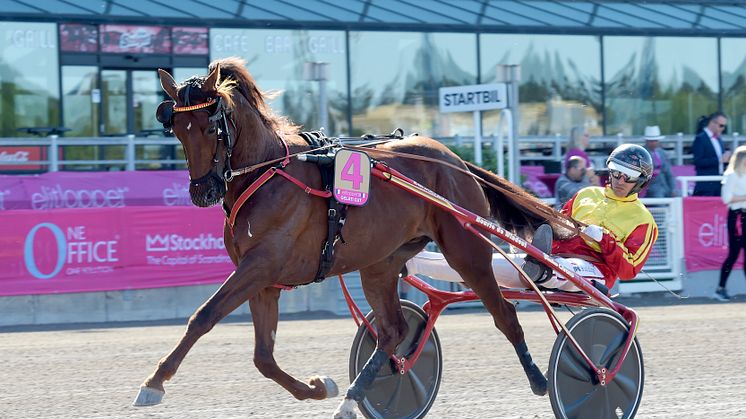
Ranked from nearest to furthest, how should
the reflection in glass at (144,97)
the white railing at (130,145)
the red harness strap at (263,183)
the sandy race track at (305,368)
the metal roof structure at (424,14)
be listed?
1. the red harness strap at (263,183)
2. the sandy race track at (305,368)
3. the white railing at (130,145)
4. the metal roof structure at (424,14)
5. the reflection in glass at (144,97)

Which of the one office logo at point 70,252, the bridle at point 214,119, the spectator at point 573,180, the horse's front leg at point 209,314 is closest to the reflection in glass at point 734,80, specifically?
the spectator at point 573,180

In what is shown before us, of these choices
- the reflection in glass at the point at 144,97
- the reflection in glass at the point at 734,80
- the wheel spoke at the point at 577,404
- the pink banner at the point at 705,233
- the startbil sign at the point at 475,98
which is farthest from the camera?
the reflection in glass at the point at 734,80

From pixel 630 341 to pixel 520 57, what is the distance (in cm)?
1233

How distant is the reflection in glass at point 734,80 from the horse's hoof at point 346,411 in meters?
15.1

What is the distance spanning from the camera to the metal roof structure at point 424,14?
14.9 meters

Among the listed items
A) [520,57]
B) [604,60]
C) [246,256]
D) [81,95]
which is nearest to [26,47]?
[81,95]

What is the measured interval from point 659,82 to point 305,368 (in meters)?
12.4

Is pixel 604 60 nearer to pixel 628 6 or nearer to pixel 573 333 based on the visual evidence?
pixel 628 6

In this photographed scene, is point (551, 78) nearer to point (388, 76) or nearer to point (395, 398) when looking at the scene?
point (388, 76)

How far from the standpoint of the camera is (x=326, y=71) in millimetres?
12836

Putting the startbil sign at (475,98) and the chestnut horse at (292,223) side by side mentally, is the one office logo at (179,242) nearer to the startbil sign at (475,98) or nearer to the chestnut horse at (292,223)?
the startbil sign at (475,98)

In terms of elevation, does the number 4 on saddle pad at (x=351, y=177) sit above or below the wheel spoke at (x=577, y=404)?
above

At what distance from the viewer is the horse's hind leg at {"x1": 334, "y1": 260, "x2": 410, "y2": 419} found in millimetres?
6050

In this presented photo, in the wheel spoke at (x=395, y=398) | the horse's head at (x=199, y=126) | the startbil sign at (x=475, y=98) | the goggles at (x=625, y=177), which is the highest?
the startbil sign at (x=475, y=98)
